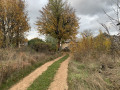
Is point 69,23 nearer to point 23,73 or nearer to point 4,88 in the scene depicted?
point 23,73

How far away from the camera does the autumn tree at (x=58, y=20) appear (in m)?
16.7

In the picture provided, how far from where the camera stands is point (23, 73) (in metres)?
6.22

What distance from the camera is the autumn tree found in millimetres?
16659

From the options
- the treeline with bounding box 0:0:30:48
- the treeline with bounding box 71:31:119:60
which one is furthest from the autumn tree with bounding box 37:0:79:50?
the treeline with bounding box 71:31:119:60

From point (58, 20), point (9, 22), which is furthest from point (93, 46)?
point (9, 22)

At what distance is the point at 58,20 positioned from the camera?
17.5 metres

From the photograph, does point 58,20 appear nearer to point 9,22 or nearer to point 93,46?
point 9,22

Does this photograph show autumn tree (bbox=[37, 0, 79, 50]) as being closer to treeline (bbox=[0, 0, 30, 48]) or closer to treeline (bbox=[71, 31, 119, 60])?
treeline (bbox=[0, 0, 30, 48])

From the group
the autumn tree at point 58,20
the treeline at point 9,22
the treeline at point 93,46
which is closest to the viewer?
the treeline at point 93,46

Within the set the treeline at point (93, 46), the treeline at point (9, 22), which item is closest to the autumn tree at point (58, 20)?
the treeline at point (9, 22)

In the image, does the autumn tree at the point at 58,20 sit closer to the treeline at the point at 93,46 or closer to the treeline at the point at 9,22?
the treeline at the point at 9,22

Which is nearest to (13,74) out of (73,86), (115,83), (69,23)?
(73,86)

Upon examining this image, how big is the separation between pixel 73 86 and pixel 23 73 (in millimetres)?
3852

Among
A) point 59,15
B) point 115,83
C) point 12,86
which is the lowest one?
point 12,86
